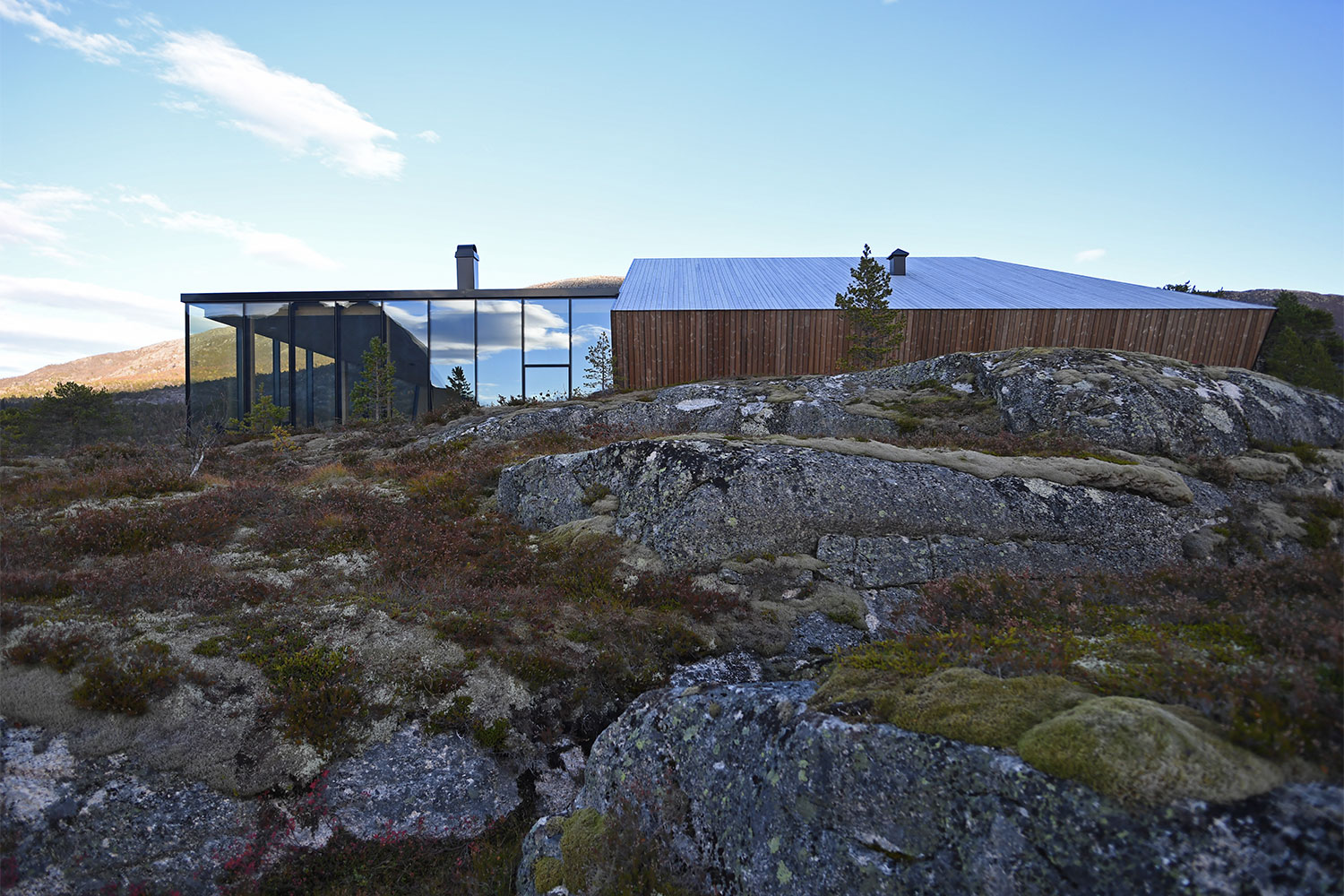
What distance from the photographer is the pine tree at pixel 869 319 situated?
26.8m

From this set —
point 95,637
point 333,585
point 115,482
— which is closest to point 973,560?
point 333,585

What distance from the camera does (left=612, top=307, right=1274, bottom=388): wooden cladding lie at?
27859mm

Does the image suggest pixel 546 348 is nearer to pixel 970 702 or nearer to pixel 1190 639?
pixel 970 702

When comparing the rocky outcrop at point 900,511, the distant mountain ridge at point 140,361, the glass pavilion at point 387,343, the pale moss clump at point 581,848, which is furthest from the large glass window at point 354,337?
the distant mountain ridge at point 140,361

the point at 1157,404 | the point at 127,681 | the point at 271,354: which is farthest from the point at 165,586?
the point at 271,354

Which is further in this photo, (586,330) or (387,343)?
(387,343)

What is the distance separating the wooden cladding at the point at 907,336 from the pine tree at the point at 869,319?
92 cm

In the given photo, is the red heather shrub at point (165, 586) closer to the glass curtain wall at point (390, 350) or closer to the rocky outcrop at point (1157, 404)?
the rocky outcrop at point (1157, 404)

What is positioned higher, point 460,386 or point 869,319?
point 869,319

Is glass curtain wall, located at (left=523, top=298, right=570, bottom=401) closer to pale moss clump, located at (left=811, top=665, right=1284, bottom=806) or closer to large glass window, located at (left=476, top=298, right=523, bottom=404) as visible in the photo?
large glass window, located at (left=476, top=298, right=523, bottom=404)

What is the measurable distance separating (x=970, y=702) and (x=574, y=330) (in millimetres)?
29894

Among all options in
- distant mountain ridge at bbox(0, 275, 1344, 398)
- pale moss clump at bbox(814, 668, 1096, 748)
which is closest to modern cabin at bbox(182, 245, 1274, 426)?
pale moss clump at bbox(814, 668, 1096, 748)

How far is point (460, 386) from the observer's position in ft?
106

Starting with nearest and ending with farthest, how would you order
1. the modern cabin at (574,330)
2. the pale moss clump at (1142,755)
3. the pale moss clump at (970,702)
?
the pale moss clump at (1142,755), the pale moss clump at (970,702), the modern cabin at (574,330)
